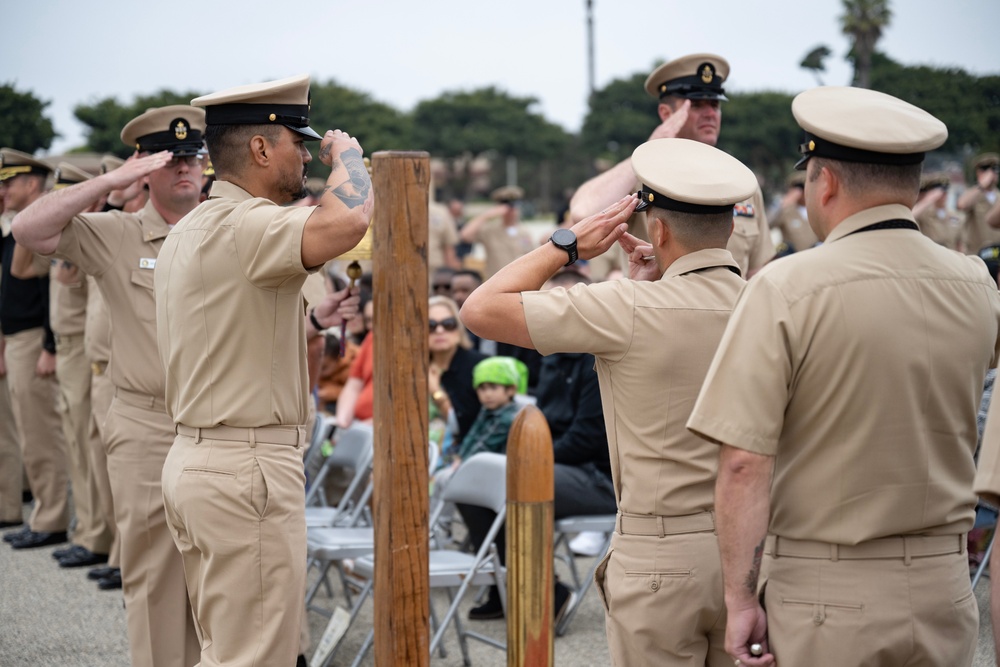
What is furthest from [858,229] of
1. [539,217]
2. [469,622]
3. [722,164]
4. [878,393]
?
[539,217]

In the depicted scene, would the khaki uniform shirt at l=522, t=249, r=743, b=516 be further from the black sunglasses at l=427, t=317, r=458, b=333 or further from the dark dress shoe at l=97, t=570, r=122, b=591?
the dark dress shoe at l=97, t=570, r=122, b=591

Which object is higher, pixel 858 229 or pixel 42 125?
pixel 858 229

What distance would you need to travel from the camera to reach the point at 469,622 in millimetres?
5832

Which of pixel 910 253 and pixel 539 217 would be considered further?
pixel 539 217

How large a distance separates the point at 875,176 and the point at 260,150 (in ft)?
6.10

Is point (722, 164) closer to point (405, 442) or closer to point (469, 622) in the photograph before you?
point (405, 442)

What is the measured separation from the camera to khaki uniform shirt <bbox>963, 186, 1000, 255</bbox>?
11820 millimetres

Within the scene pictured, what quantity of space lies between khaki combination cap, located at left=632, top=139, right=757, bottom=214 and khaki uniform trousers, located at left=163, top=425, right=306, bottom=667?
140 centimetres

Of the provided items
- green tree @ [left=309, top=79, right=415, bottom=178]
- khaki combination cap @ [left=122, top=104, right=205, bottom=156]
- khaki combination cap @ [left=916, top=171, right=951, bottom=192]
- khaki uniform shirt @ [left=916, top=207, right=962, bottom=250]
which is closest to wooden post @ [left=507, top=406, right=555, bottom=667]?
khaki combination cap @ [left=122, top=104, right=205, bottom=156]

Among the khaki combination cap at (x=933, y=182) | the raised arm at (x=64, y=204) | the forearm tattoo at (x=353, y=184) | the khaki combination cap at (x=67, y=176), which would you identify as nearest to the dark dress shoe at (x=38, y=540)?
the khaki combination cap at (x=67, y=176)

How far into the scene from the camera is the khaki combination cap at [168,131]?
15.4 ft

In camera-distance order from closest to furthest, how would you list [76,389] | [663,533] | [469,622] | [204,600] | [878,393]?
[878,393]
[663,533]
[204,600]
[469,622]
[76,389]

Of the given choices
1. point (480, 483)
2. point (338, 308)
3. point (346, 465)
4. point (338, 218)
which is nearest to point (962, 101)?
point (346, 465)

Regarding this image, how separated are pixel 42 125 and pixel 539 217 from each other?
46055mm
